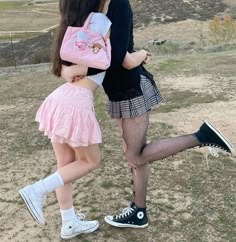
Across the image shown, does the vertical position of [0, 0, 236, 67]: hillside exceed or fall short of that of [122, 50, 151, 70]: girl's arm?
it falls short

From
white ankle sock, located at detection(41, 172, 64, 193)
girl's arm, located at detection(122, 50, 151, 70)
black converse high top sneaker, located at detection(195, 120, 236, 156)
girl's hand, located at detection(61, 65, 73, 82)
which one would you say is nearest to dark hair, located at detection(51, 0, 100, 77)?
girl's hand, located at detection(61, 65, 73, 82)

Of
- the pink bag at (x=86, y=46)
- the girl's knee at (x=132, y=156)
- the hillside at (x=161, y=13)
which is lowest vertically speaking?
the hillside at (x=161, y=13)

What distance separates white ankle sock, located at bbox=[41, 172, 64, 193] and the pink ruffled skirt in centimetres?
20

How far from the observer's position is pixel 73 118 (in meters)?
2.58

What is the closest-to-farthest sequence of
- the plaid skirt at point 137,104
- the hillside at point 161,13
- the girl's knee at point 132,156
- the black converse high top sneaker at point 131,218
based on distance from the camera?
A: the plaid skirt at point 137,104, the girl's knee at point 132,156, the black converse high top sneaker at point 131,218, the hillside at point 161,13

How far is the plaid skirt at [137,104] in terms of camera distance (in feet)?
8.84

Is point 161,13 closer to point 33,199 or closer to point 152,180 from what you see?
point 152,180

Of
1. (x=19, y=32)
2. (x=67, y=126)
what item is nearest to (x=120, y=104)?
(x=67, y=126)

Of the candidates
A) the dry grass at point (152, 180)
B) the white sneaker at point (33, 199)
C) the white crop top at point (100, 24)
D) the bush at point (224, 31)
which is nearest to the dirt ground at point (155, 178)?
the dry grass at point (152, 180)

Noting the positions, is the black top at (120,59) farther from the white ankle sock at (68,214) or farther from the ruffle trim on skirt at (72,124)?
the white ankle sock at (68,214)

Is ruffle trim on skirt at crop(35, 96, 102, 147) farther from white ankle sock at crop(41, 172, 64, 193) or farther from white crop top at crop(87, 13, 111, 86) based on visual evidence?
white crop top at crop(87, 13, 111, 86)

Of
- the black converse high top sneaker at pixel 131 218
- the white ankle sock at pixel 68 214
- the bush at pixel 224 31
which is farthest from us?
the bush at pixel 224 31

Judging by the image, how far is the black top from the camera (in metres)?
2.48

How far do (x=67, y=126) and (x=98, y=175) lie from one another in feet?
4.44
